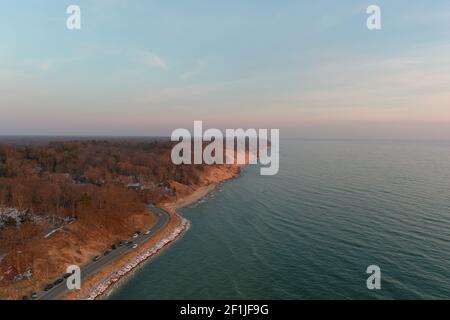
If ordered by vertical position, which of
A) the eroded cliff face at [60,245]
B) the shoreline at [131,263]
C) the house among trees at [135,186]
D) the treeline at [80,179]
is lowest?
the shoreline at [131,263]

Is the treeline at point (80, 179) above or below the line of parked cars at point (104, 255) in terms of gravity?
above

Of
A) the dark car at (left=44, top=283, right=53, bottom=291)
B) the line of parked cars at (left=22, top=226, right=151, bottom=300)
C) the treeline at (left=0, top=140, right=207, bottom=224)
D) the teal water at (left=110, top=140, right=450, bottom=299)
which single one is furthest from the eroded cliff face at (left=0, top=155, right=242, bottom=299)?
the teal water at (left=110, top=140, right=450, bottom=299)

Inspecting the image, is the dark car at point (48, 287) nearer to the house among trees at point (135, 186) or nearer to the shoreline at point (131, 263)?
the shoreline at point (131, 263)

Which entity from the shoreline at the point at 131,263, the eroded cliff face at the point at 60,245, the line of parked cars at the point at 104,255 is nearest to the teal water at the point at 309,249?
the shoreline at the point at 131,263

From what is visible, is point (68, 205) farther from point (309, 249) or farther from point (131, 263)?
point (309, 249)

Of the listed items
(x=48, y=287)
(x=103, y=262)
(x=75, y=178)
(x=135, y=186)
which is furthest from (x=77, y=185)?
(x=48, y=287)

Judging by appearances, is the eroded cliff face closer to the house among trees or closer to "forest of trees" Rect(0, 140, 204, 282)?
"forest of trees" Rect(0, 140, 204, 282)

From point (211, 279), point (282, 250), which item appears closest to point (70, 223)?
point (211, 279)
